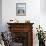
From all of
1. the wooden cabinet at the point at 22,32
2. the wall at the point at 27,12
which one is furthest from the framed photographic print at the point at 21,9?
the wooden cabinet at the point at 22,32

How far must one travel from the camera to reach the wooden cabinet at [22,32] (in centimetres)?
541

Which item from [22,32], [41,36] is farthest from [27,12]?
[41,36]

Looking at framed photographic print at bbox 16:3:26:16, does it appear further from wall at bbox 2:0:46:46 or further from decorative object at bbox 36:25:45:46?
decorative object at bbox 36:25:45:46

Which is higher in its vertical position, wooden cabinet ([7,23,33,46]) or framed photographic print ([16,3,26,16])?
framed photographic print ([16,3,26,16])

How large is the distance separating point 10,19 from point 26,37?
96cm

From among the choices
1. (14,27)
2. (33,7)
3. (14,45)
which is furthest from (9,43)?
(33,7)

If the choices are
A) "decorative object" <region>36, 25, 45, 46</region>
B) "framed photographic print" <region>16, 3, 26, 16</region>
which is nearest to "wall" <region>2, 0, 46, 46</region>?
"framed photographic print" <region>16, 3, 26, 16</region>

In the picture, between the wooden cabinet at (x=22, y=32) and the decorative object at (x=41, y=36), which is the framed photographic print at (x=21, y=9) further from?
the decorative object at (x=41, y=36)

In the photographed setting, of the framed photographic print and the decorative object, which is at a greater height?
the framed photographic print

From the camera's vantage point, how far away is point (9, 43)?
421 cm

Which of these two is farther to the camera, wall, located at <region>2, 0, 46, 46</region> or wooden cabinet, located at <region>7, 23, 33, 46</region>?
wall, located at <region>2, 0, 46, 46</region>

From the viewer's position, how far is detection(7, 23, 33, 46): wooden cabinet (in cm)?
541

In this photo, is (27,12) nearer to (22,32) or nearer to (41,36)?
(22,32)

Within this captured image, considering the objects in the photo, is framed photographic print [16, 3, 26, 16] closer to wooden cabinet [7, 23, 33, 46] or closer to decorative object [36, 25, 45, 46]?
wooden cabinet [7, 23, 33, 46]
